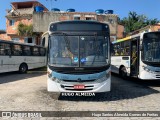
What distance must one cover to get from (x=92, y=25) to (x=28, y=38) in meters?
32.2

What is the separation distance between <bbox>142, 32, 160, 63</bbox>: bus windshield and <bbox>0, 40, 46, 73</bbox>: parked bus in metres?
10.1

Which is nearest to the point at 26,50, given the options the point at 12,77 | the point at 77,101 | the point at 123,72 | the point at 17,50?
the point at 17,50

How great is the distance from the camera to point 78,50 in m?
9.77

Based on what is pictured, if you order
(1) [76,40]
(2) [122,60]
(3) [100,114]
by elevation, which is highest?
(1) [76,40]

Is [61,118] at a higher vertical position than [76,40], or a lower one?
lower

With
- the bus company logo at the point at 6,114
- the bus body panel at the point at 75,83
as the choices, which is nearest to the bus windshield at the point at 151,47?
the bus body panel at the point at 75,83

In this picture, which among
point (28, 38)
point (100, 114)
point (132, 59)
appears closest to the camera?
point (100, 114)

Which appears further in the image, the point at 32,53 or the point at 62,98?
the point at 32,53

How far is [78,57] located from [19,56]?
39.2 feet

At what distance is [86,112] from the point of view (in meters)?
8.01

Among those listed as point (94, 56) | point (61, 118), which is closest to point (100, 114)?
point (61, 118)

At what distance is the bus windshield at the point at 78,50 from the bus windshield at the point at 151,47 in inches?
157

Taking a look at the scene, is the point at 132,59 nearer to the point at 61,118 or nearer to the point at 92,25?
the point at 92,25

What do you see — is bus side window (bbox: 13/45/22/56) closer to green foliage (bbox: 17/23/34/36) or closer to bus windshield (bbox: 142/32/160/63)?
bus windshield (bbox: 142/32/160/63)
